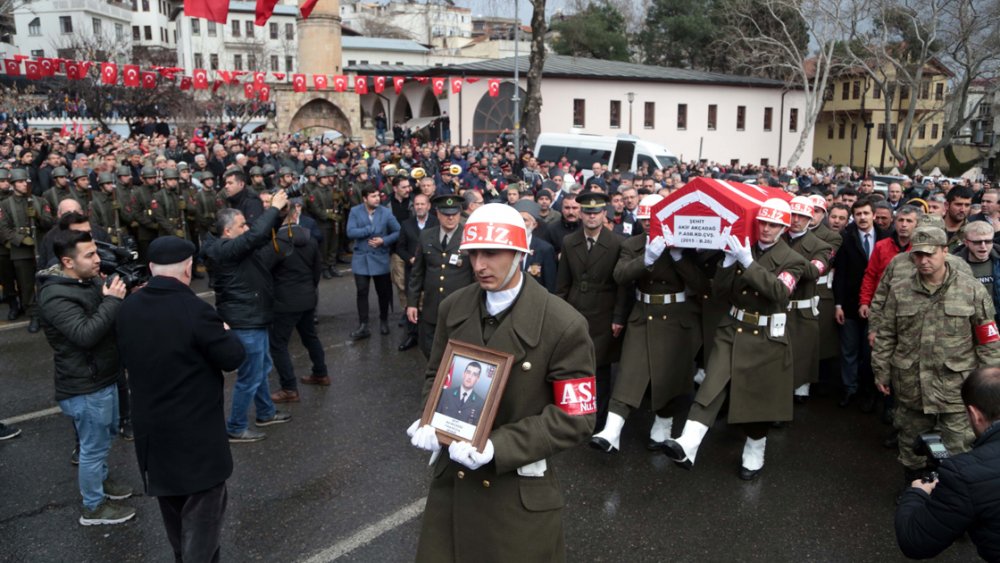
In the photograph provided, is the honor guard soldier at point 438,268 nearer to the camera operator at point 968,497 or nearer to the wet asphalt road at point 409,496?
the wet asphalt road at point 409,496

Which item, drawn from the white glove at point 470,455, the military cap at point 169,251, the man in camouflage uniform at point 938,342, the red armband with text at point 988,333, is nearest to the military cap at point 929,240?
the man in camouflage uniform at point 938,342

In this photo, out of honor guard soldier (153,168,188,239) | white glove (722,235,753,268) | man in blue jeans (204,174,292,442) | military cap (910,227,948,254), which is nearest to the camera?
military cap (910,227,948,254)

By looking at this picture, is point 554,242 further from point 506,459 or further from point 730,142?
point 730,142

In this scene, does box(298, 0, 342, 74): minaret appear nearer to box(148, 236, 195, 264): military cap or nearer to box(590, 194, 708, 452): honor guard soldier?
box(590, 194, 708, 452): honor guard soldier

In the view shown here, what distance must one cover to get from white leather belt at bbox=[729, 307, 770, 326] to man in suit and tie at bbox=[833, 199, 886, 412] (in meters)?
2.31

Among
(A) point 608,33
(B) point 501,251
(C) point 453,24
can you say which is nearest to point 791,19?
(A) point 608,33

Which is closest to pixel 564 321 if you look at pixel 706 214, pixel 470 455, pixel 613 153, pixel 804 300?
pixel 470 455

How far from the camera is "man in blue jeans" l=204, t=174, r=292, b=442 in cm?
591

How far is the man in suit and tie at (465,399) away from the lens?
284 centimetres

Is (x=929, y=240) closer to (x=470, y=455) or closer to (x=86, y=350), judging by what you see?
(x=470, y=455)

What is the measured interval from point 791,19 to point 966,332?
4879 cm

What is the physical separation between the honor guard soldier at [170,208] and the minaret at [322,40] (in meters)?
31.2

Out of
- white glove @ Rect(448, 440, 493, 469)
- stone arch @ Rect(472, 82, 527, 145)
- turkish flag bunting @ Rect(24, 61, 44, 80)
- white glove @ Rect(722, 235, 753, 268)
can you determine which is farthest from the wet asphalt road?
stone arch @ Rect(472, 82, 527, 145)

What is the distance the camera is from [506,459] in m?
2.84
